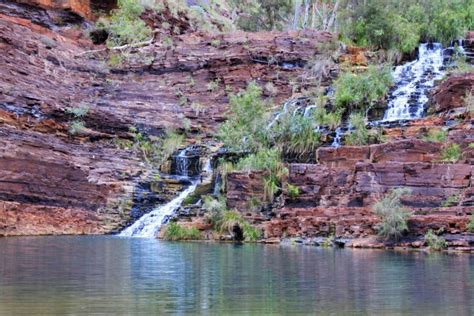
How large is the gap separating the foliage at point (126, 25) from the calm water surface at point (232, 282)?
30338 mm

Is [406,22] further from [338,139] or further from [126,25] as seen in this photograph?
[126,25]

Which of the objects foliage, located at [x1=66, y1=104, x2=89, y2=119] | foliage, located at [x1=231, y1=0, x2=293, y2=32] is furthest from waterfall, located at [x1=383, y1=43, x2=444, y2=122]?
foliage, located at [x1=231, y1=0, x2=293, y2=32]

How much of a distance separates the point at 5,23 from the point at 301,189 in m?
22.3

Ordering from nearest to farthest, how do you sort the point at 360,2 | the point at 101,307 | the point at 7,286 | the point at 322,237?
the point at 101,307, the point at 7,286, the point at 322,237, the point at 360,2

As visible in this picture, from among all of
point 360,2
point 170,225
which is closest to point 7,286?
point 170,225

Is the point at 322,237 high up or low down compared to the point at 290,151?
down

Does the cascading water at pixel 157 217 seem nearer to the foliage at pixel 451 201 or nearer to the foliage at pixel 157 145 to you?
the foliage at pixel 157 145

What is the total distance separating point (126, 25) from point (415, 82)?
21.0m

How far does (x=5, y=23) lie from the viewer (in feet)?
131

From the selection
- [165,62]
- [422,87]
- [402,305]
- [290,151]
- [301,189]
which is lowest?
[402,305]

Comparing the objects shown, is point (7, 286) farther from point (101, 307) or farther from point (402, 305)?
point (402, 305)

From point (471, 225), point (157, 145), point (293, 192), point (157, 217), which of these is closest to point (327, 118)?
point (157, 145)

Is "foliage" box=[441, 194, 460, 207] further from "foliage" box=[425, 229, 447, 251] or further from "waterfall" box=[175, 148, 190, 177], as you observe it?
"waterfall" box=[175, 148, 190, 177]

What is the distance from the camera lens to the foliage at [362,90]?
3600cm
